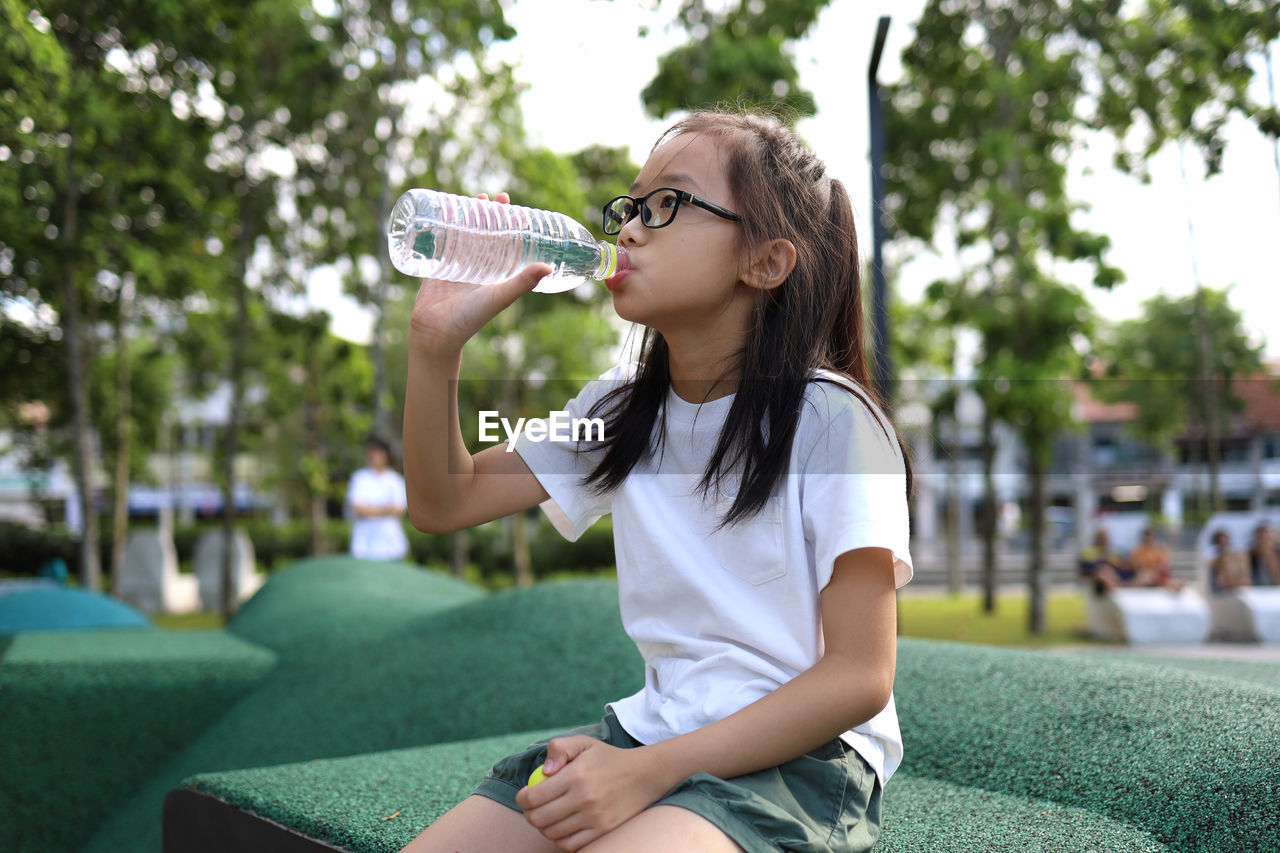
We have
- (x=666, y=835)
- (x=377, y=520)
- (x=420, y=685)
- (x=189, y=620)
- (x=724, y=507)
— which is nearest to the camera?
(x=666, y=835)

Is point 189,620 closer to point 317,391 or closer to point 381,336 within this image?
point 317,391

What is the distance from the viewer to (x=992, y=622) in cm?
1284

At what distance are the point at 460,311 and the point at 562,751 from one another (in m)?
0.64

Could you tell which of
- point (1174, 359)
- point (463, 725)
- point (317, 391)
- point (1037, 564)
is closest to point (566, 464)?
point (463, 725)

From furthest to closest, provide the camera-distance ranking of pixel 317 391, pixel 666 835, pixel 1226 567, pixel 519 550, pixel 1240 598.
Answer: pixel 519 550 → pixel 317 391 → pixel 1226 567 → pixel 1240 598 → pixel 666 835

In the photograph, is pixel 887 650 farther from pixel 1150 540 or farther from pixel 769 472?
pixel 1150 540

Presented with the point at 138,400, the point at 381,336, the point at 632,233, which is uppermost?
the point at 381,336

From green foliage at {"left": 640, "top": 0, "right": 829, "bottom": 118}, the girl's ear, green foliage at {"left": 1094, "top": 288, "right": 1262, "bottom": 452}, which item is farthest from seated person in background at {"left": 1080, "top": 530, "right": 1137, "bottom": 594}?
the girl's ear

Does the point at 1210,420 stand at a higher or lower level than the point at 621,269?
higher

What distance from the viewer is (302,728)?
3.80 metres

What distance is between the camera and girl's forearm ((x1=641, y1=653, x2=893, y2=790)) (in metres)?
1.27

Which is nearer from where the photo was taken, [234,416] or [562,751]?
[562,751]

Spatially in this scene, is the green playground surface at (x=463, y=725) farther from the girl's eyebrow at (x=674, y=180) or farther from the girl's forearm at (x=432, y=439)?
the girl's eyebrow at (x=674, y=180)

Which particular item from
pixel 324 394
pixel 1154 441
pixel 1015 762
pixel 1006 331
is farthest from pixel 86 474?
pixel 1154 441
